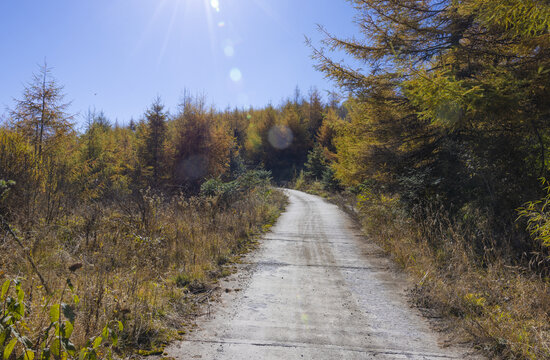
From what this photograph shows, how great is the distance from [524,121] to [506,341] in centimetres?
A: 412

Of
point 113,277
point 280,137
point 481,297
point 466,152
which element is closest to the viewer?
point 481,297

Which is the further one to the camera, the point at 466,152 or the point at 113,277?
the point at 466,152

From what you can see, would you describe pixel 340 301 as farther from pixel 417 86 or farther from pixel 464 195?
pixel 464 195

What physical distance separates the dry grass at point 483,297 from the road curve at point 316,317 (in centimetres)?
33

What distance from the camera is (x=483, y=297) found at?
4.32m

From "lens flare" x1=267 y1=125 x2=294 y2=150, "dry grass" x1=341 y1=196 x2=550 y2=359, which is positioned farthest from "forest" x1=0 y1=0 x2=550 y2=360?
"lens flare" x1=267 y1=125 x2=294 y2=150

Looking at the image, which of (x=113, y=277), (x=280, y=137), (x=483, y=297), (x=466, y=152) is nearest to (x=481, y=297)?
(x=483, y=297)

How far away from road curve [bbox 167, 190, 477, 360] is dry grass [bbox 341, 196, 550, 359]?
1.10 feet

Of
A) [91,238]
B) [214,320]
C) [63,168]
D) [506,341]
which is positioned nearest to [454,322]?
[506,341]

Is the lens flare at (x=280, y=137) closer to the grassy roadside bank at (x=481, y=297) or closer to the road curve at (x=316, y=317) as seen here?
the road curve at (x=316, y=317)

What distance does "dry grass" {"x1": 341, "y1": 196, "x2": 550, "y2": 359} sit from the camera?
3346mm

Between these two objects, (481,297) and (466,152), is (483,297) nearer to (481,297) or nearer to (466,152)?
(481,297)

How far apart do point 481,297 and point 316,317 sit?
222 cm

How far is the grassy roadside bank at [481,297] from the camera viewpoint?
3.36 metres
